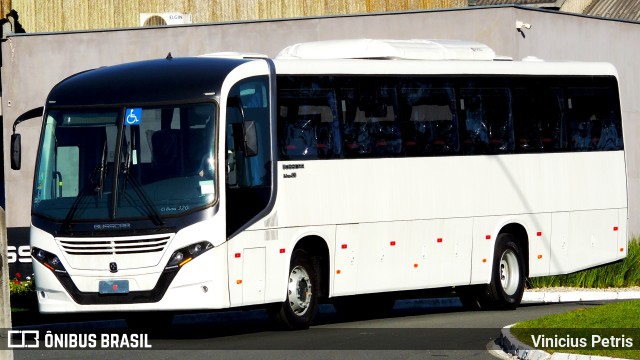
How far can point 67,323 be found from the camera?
66.6 feet

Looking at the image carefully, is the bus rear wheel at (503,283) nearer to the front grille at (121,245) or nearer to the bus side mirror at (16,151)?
the front grille at (121,245)

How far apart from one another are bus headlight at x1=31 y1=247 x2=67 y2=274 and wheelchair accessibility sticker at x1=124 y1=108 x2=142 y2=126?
1.77 m

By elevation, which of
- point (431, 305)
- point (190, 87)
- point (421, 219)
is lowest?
point (431, 305)

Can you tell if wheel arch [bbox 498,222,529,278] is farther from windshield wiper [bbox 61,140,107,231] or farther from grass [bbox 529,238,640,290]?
windshield wiper [bbox 61,140,107,231]

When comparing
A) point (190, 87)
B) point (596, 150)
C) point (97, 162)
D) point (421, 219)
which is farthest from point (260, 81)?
point (596, 150)

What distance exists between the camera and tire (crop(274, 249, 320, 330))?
1811cm

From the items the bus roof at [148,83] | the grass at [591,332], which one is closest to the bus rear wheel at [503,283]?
the grass at [591,332]

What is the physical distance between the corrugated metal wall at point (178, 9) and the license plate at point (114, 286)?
20289mm

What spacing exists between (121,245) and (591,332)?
5310mm

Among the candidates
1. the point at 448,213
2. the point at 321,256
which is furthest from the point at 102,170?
the point at 448,213

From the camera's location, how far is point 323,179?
62.0ft

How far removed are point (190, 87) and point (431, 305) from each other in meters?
8.10

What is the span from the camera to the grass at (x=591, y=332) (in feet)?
46.7

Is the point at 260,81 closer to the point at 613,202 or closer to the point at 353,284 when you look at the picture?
the point at 353,284
